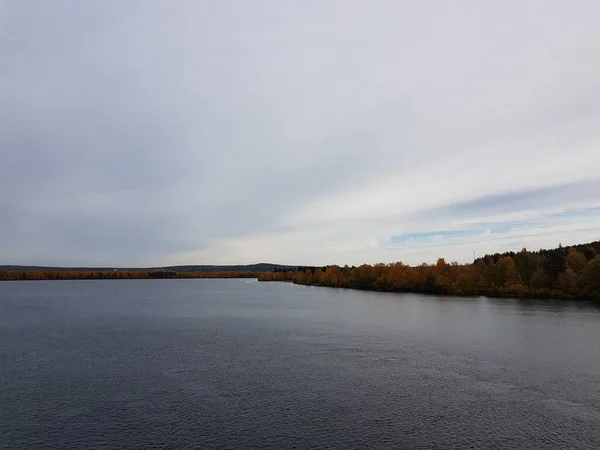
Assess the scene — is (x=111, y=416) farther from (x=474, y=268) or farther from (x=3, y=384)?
(x=474, y=268)

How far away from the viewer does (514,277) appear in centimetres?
8825

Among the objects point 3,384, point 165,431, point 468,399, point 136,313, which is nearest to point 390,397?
point 468,399

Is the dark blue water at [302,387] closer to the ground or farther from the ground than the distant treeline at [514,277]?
closer to the ground

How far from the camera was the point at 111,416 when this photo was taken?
1886 cm

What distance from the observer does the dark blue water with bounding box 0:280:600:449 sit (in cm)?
1684

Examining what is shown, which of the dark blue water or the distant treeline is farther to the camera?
the distant treeline

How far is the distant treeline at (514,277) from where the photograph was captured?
7544cm

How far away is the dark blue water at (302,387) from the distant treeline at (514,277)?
3635 cm

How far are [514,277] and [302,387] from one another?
78952 millimetres

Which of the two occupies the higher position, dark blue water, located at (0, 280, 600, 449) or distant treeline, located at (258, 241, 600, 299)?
distant treeline, located at (258, 241, 600, 299)

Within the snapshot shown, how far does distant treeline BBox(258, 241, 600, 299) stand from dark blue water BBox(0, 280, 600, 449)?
3635cm

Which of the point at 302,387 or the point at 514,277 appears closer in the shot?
the point at 302,387

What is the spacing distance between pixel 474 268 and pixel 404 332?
66.0 metres

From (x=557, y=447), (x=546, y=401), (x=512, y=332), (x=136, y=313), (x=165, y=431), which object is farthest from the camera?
(x=136, y=313)
